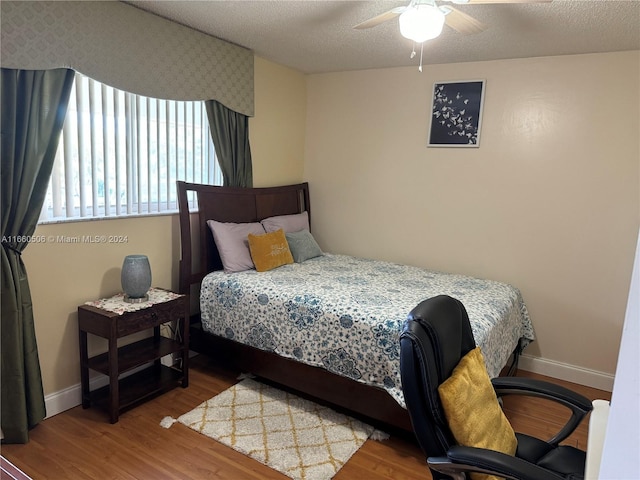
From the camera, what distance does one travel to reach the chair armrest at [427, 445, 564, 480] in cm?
128

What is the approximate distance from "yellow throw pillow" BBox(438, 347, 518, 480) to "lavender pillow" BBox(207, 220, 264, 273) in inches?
77.8

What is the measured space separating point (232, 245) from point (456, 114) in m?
2.10

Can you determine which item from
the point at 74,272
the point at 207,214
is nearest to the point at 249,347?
the point at 207,214

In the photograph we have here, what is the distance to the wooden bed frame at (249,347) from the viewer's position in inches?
99.7

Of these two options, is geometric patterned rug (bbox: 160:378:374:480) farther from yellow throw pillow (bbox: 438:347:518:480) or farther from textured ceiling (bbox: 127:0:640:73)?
textured ceiling (bbox: 127:0:640:73)

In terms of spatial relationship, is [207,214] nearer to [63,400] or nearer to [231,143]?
[231,143]

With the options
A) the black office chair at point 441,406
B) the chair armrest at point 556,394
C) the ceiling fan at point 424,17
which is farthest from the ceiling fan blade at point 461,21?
the chair armrest at point 556,394

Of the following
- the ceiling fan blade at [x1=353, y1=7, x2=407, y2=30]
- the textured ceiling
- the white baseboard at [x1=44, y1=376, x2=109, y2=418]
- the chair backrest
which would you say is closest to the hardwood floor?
the white baseboard at [x1=44, y1=376, x2=109, y2=418]

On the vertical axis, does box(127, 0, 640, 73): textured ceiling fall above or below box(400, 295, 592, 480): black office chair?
above

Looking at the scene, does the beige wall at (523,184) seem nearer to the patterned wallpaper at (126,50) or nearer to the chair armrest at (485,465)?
the patterned wallpaper at (126,50)

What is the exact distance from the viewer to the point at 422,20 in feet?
6.21

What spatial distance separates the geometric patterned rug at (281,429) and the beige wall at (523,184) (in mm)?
1756

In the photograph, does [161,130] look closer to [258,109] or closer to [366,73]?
[258,109]

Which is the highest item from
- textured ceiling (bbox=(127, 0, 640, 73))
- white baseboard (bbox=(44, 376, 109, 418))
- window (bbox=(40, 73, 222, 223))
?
textured ceiling (bbox=(127, 0, 640, 73))
